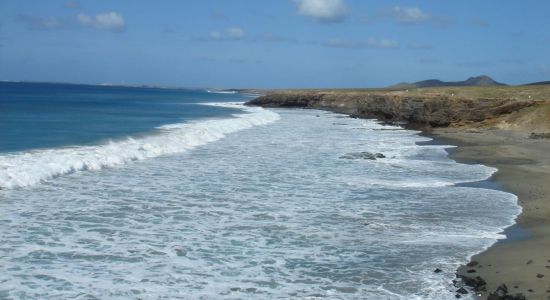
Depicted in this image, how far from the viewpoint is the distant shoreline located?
10.2 m

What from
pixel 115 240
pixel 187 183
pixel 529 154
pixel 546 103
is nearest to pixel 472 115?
pixel 546 103

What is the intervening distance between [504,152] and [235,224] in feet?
64.2

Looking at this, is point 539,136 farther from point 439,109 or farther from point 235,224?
point 235,224

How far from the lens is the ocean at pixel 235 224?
9.68 meters

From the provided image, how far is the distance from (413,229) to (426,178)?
329 inches

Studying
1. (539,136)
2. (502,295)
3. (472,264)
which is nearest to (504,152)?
(539,136)

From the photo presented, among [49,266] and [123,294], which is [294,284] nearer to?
[123,294]

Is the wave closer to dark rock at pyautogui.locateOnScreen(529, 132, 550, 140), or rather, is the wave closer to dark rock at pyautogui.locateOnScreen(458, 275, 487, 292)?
dark rock at pyautogui.locateOnScreen(458, 275, 487, 292)

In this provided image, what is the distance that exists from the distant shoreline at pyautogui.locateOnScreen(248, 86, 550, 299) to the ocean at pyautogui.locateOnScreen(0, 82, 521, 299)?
0.55 m

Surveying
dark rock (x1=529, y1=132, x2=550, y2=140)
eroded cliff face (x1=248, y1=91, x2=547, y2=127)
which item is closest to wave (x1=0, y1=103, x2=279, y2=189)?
dark rock (x1=529, y1=132, x2=550, y2=140)

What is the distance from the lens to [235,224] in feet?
45.3

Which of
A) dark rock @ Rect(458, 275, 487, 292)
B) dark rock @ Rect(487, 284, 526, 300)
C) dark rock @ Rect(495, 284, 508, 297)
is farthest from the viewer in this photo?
dark rock @ Rect(458, 275, 487, 292)

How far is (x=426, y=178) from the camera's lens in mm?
21656

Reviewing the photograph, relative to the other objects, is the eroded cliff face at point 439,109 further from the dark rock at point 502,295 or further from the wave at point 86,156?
the dark rock at point 502,295
